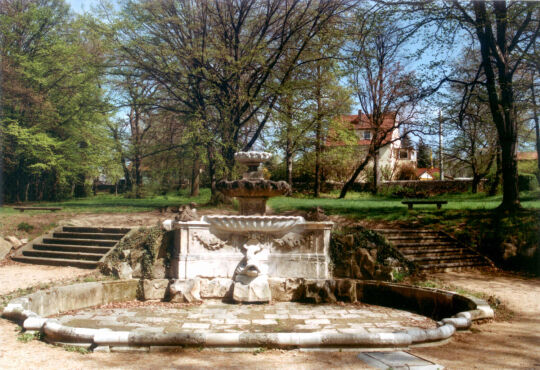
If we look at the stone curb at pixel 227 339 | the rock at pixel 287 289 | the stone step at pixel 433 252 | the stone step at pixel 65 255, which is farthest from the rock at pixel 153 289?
the stone step at pixel 433 252

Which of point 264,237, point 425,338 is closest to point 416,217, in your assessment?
point 264,237

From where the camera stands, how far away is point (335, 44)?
18.0m

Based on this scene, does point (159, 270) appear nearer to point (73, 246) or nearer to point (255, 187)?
point (255, 187)

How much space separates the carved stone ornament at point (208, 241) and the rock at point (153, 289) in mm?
1151

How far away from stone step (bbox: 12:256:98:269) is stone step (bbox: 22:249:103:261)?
22cm

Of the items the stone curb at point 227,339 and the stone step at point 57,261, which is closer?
the stone curb at point 227,339

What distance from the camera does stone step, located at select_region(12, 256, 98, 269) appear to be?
11.2m

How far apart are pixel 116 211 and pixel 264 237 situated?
9.84m

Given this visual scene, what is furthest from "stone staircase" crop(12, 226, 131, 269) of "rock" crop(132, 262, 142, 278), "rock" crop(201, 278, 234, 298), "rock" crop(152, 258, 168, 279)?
"rock" crop(201, 278, 234, 298)

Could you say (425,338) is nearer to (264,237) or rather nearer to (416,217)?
(264,237)

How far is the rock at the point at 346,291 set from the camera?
827 cm

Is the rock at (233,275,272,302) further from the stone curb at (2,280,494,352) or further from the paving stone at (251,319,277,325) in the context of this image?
the stone curb at (2,280,494,352)

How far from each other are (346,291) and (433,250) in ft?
15.9

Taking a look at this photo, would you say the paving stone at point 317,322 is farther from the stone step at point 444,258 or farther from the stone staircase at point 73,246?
the stone staircase at point 73,246
